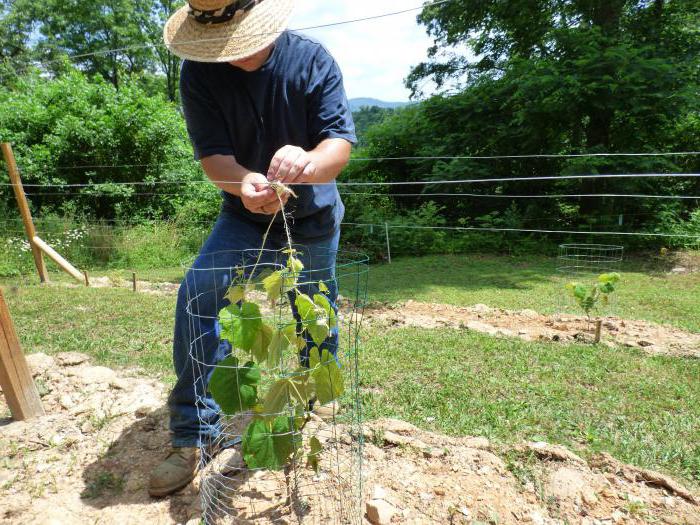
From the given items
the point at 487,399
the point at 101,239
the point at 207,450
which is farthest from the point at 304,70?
the point at 101,239

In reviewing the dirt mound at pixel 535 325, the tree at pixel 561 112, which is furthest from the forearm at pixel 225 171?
the tree at pixel 561 112

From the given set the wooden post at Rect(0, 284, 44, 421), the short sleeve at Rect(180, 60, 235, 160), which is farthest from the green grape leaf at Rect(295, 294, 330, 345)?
the wooden post at Rect(0, 284, 44, 421)

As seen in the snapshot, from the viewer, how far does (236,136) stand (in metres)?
2.12


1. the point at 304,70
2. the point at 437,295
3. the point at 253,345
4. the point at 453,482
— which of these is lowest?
the point at 437,295

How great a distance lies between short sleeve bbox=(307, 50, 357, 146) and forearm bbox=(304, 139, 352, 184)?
0.16ft

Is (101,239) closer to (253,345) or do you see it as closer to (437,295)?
(437,295)

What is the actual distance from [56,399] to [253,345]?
6.53ft

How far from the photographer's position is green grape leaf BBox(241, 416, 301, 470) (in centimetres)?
156

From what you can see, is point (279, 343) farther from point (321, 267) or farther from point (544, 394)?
point (544, 394)

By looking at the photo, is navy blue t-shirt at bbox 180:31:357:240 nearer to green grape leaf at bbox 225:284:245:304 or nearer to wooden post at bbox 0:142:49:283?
green grape leaf at bbox 225:284:245:304

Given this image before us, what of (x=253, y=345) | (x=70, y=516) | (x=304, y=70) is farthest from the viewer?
(x=304, y=70)

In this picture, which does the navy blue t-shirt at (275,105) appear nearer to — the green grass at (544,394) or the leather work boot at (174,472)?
the leather work boot at (174,472)

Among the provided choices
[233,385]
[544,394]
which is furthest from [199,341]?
[544,394]

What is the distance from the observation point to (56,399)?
9.32 ft
